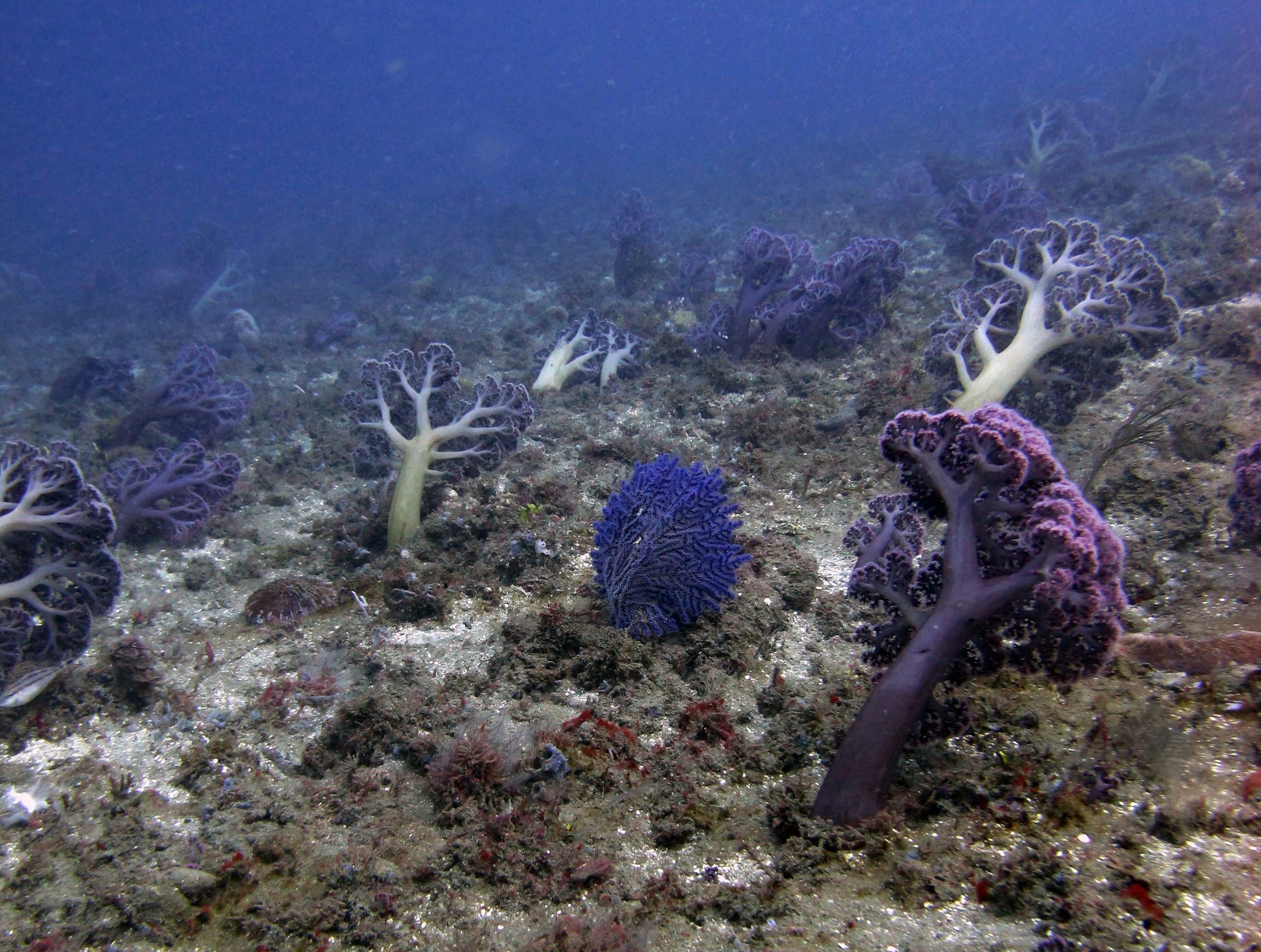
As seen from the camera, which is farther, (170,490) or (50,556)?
(170,490)

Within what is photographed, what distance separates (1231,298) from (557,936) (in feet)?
37.3

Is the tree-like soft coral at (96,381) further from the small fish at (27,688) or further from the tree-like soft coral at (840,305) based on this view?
the tree-like soft coral at (840,305)

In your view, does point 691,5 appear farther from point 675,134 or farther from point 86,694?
point 86,694

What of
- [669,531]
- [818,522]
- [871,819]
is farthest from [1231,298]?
[871,819]

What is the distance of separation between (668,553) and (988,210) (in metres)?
12.2

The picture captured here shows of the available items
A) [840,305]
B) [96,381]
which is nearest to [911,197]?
[840,305]

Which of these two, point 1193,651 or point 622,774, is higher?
point 1193,651

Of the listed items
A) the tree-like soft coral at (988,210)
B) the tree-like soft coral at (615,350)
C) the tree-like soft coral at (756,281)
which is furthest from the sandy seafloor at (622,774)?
the tree-like soft coral at (988,210)

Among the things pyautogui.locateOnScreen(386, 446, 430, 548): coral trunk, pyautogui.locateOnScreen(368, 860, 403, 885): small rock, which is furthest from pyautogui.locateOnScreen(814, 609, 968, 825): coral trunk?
pyautogui.locateOnScreen(386, 446, 430, 548): coral trunk

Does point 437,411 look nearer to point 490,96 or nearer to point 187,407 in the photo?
point 187,407

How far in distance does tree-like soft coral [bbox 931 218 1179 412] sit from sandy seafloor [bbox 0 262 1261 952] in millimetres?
1087

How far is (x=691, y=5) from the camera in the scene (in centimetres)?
14312

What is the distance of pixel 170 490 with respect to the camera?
6871 millimetres

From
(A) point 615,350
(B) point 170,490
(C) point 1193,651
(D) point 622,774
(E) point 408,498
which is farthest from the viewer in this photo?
(A) point 615,350
